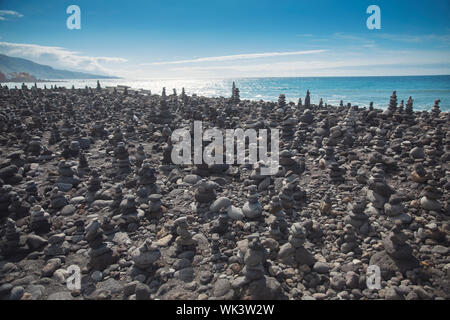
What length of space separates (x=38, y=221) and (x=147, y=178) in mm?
3629

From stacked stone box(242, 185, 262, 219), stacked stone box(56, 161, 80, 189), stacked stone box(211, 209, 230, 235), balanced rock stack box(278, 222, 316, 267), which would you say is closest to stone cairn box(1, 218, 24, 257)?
stacked stone box(56, 161, 80, 189)

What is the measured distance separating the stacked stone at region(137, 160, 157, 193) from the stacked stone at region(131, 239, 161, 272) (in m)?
3.85

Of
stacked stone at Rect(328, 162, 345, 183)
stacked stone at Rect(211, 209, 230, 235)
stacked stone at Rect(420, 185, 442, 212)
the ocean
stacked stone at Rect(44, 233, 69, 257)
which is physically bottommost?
stacked stone at Rect(44, 233, 69, 257)

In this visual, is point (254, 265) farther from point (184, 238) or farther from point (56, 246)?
point (56, 246)

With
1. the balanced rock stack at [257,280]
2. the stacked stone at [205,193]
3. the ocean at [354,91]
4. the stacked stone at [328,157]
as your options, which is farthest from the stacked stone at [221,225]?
the ocean at [354,91]

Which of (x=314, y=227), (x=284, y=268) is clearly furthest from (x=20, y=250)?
(x=314, y=227)

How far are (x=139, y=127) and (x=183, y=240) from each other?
1373cm

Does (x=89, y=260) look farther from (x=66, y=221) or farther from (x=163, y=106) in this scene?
(x=163, y=106)

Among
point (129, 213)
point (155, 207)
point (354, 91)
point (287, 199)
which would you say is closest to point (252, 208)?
point (287, 199)

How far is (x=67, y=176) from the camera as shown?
10797 millimetres

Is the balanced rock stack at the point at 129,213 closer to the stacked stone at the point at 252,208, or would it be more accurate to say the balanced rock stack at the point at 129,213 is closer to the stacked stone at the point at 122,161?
the stacked stone at the point at 252,208

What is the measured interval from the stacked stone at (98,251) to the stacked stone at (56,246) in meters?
0.84

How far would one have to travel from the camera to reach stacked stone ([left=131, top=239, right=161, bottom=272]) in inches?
235

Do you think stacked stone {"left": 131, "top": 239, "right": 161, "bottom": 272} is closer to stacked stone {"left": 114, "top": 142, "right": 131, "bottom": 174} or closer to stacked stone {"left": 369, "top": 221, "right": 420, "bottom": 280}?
stacked stone {"left": 369, "top": 221, "right": 420, "bottom": 280}
